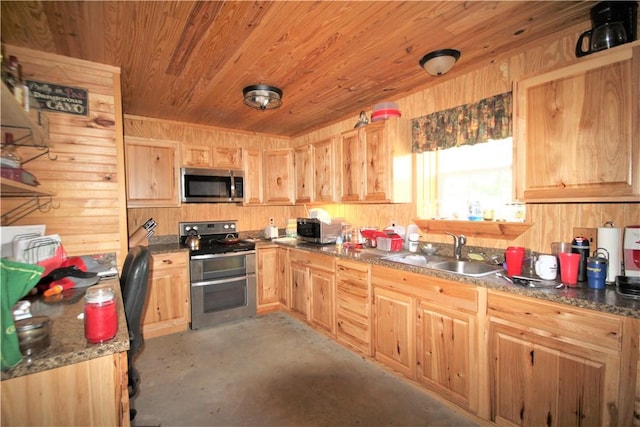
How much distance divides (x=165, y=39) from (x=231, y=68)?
1.61ft

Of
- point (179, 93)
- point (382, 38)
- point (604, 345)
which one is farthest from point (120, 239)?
point (604, 345)

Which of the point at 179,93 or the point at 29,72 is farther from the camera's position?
the point at 179,93

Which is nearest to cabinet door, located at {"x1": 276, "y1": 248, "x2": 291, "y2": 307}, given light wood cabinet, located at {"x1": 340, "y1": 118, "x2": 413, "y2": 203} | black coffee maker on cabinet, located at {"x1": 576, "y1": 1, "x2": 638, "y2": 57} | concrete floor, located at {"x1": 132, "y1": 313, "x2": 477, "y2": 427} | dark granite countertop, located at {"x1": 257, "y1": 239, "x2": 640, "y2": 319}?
concrete floor, located at {"x1": 132, "y1": 313, "x2": 477, "y2": 427}

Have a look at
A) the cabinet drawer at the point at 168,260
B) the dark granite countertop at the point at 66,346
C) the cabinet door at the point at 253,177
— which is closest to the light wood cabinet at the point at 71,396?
the dark granite countertop at the point at 66,346

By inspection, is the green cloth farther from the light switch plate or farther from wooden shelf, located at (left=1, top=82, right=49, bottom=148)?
the light switch plate

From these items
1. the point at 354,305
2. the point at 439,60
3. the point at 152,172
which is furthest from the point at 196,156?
the point at 439,60

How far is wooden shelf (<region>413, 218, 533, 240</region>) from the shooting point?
206cm

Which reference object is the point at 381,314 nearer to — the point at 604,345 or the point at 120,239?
the point at 604,345

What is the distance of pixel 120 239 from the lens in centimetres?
217

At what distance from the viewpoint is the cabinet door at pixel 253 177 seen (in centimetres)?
384

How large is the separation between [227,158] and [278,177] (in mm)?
713

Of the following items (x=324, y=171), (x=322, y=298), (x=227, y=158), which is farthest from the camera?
(x=227, y=158)

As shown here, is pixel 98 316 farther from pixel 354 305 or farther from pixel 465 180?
pixel 465 180

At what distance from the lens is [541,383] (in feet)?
4.89
